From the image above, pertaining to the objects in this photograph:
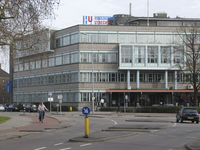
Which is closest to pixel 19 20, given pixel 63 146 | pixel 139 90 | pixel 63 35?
pixel 63 146

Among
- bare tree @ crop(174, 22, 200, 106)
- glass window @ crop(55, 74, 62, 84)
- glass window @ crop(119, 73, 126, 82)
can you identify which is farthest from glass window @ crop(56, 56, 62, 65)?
bare tree @ crop(174, 22, 200, 106)

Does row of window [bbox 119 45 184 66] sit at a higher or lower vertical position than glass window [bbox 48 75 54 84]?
higher

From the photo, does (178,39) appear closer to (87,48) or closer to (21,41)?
(87,48)

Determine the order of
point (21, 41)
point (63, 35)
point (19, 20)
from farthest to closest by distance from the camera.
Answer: point (63, 35) < point (21, 41) < point (19, 20)

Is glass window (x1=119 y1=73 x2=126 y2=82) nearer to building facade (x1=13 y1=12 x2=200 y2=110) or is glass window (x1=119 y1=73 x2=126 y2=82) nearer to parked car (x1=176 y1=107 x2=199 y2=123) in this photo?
building facade (x1=13 y1=12 x2=200 y2=110)

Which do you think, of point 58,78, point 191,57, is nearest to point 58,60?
point 58,78

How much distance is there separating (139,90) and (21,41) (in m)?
34.7

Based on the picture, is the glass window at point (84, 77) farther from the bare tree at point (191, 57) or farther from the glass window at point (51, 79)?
the bare tree at point (191, 57)

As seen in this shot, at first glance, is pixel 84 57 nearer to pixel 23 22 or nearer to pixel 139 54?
pixel 139 54

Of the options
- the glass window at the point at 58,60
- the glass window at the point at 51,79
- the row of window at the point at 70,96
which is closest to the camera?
the row of window at the point at 70,96

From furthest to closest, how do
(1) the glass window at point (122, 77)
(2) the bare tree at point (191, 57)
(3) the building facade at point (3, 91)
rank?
(3) the building facade at point (3, 91), (1) the glass window at point (122, 77), (2) the bare tree at point (191, 57)

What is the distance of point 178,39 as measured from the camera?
194 ft

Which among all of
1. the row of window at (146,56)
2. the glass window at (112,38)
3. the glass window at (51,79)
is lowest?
the glass window at (51,79)

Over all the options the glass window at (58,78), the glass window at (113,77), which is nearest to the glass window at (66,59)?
the glass window at (58,78)
